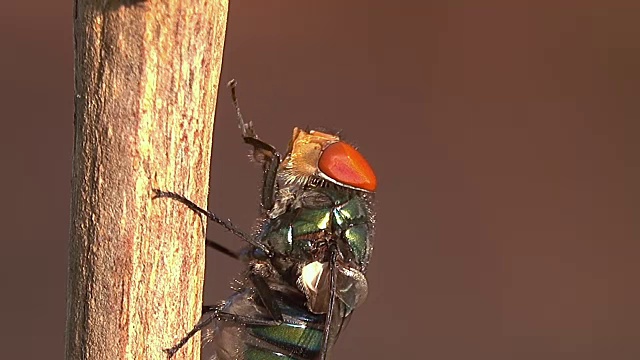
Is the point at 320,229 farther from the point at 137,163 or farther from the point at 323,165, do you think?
the point at 137,163

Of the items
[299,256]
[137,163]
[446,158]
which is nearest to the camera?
[137,163]

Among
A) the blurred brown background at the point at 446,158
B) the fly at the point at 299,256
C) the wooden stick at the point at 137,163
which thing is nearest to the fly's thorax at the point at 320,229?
the fly at the point at 299,256

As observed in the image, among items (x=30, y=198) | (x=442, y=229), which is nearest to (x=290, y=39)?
(x=442, y=229)

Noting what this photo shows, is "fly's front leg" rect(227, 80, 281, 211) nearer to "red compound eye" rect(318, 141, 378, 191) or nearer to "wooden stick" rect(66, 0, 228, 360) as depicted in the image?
"red compound eye" rect(318, 141, 378, 191)

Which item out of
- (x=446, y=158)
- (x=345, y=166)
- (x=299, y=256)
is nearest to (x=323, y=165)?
(x=345, y=166)

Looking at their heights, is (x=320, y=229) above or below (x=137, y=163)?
below

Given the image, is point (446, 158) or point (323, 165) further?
point (446, 158)
